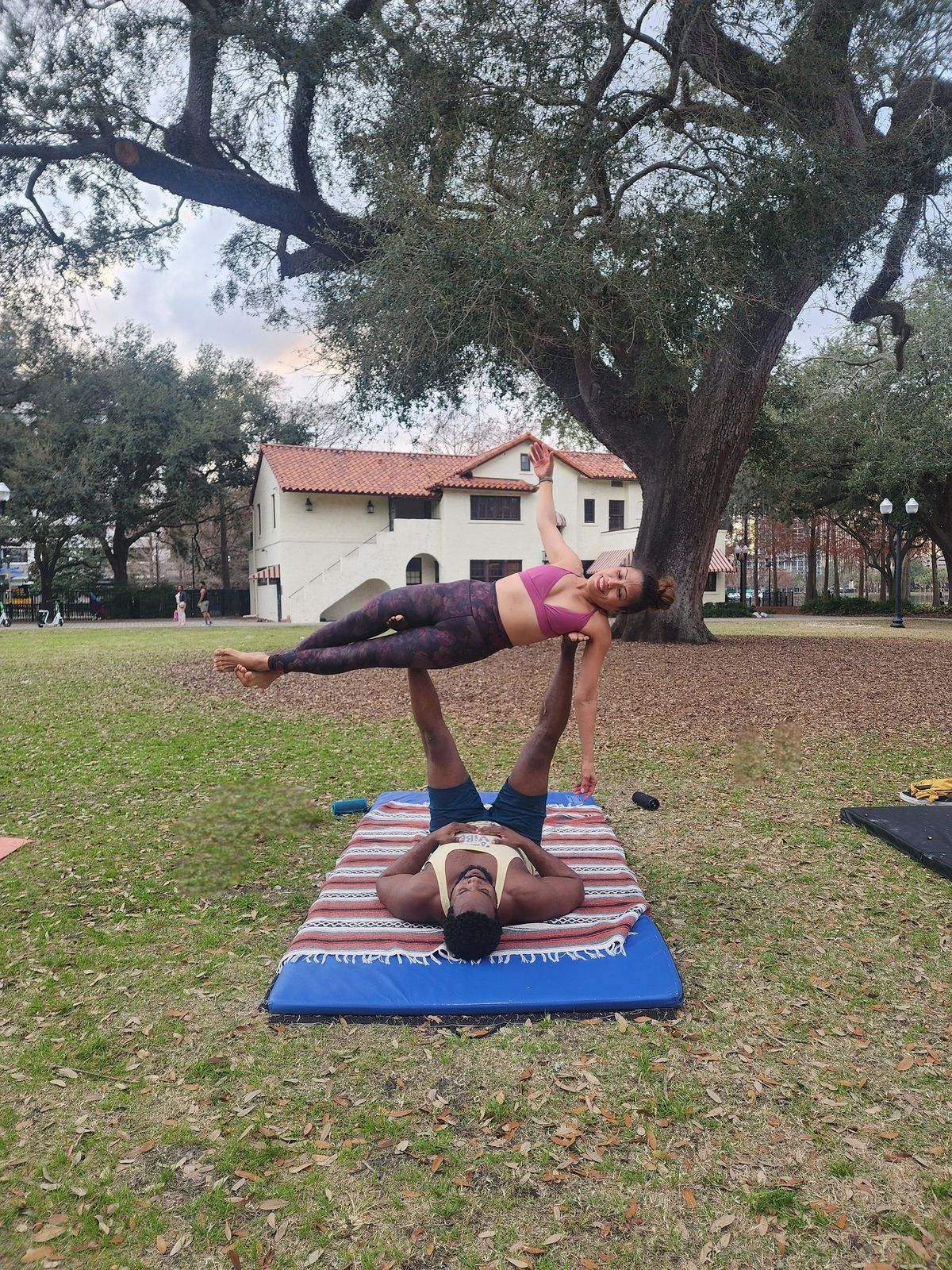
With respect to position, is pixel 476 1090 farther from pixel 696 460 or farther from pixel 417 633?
pixel 696 460

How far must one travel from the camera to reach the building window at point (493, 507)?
3212cm

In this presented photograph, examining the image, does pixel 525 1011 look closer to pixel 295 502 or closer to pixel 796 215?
pixel 796 215

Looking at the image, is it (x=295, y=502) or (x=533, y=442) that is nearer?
(x=533, y=442)

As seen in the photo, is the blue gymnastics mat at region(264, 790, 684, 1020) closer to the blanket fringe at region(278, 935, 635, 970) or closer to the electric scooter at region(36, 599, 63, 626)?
the blanket fringe at region(278, 935, 635, 970)

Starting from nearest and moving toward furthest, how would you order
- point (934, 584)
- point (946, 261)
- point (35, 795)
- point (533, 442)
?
point (533, 442)
point (35, 795)
point (946, 261)
point (934, 584)

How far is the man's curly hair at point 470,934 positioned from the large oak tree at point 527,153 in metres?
7.58

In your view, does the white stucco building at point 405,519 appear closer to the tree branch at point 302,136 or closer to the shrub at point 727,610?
the shrub at point 727,610

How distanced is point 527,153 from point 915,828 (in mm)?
8760

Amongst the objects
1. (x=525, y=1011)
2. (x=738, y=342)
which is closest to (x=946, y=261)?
(x=738, y=342)

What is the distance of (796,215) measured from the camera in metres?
9.99

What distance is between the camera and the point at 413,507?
108ft

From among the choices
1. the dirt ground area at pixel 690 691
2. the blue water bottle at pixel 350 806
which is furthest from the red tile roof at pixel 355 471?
the blue water bottle at pixel 350 806


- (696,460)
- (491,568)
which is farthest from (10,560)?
(696,460)

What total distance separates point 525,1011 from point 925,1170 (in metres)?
1.35
